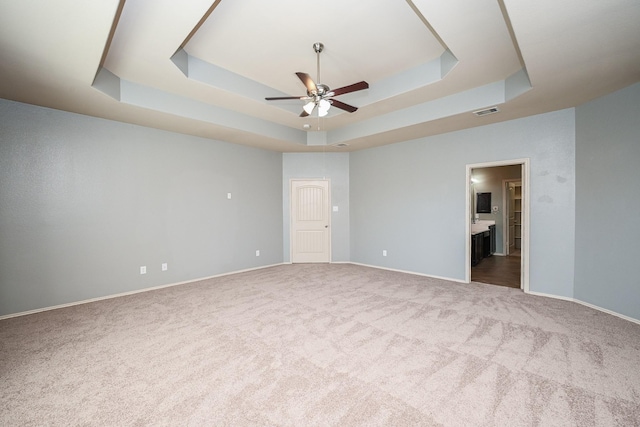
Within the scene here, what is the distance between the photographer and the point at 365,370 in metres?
2.33

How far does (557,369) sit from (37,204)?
5986 mm

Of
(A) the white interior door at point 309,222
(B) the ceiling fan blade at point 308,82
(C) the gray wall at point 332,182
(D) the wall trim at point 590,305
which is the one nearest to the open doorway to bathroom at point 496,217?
(D) the wall trim at point 590,305

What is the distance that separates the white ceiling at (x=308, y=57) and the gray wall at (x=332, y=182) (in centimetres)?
190

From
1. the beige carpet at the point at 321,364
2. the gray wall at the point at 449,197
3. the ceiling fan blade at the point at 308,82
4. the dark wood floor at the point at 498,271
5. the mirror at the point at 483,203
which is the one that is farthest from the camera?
the mirror at the point at 483,203

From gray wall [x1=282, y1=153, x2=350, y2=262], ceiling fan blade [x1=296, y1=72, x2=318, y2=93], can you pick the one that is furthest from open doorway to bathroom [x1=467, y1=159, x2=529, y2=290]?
ceiling fan blade [x1=296, y1=72, x2=318, y2=93]

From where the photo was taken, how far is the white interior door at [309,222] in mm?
6859

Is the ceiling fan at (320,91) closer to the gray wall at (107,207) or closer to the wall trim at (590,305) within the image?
the gray wall at (107,207)

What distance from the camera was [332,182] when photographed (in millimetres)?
6852

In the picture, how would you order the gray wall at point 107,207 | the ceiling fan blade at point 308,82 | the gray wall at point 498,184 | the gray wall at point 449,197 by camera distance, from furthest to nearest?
the gray wall at point 498,184 < the gray wall at point 449,197 < the gray wall at point 107,207 < the ceiling fan blade at point 308,82

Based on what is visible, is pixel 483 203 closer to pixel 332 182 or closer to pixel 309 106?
pixel 332 182

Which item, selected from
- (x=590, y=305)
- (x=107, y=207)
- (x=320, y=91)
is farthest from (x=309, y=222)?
(x=590, y=305)

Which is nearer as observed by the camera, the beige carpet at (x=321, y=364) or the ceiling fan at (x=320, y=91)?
the beige carpet at (x=321, y=364)

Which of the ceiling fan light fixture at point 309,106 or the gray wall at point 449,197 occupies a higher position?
the ceiling fan light fixture at point 309,106

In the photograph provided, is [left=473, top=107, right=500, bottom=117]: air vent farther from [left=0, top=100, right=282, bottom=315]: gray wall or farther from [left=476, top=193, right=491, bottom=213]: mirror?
[left=476, top=193, right=491, bottom=213]: mirror
